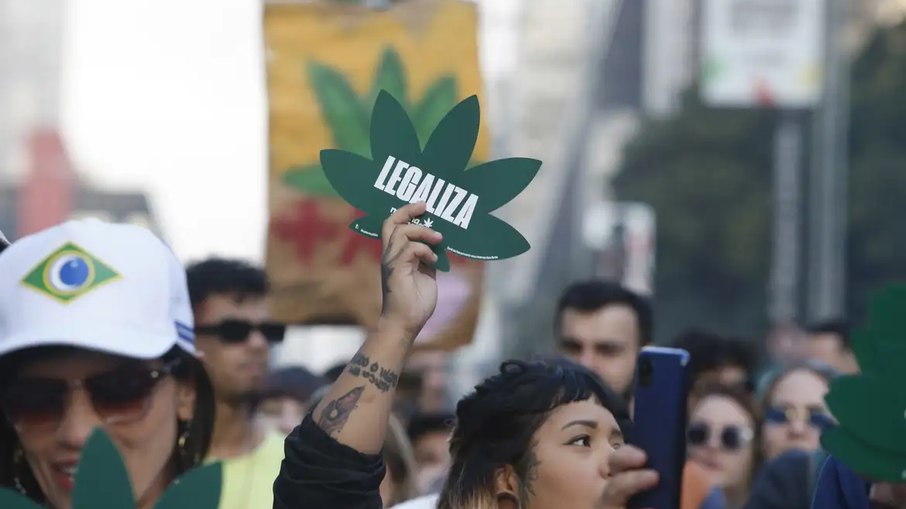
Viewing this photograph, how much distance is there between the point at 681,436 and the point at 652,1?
3517 inches

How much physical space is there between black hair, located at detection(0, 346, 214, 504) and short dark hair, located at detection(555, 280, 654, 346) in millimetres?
→ 3382

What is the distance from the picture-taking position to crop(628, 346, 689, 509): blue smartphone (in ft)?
9.45

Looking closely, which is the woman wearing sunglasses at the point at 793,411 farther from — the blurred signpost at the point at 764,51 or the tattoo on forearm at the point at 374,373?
the blurred signpost at the point at 764,51

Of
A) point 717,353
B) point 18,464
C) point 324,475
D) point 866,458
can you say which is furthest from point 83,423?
point 717,353

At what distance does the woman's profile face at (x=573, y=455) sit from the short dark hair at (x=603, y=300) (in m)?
3.28

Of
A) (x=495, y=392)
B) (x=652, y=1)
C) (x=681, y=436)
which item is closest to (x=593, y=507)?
(x=495, y=392)

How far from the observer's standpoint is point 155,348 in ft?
11.6

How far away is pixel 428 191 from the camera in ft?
10.5

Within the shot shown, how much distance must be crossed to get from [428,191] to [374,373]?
29 centimetres

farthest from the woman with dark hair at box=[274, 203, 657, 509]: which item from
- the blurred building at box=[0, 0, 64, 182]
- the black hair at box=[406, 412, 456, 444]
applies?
the blurred building at box=[0, 0, 64, 182]

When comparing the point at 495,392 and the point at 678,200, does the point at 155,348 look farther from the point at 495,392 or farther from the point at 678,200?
the point at 678,200

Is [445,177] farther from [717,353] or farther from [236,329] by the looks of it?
[717,353]

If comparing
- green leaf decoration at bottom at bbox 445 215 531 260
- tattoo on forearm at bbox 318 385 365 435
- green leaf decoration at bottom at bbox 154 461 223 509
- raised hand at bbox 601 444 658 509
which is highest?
green leaf decoration at bottom at bbox 445 215 531 260

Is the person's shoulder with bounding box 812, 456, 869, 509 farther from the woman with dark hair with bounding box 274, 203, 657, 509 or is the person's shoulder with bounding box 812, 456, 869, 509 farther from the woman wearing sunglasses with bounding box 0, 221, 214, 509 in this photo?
the woman wearing sunglasses with bounding box 0, 221, 214, 509
